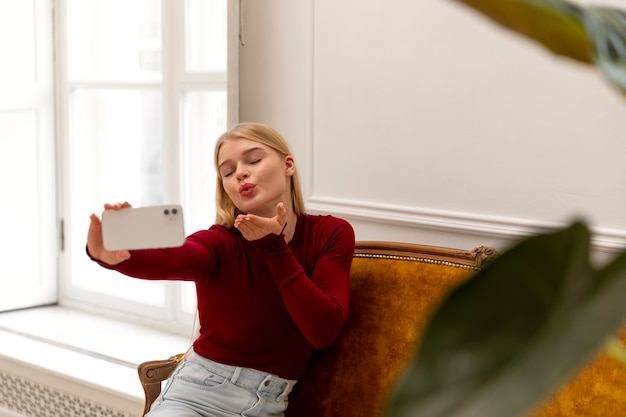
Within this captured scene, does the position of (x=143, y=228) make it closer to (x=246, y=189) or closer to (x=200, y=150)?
(x=246, y=189)

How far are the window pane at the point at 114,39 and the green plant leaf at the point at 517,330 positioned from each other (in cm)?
316

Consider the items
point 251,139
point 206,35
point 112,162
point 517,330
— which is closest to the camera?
point 517,330

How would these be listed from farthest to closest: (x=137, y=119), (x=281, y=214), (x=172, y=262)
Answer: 1. (x=137, y=119)
2. (x=172, y=262)
3. (x=281, y=214)

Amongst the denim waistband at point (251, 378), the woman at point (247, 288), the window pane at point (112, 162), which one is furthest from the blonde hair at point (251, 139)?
the window pane at point (112, 162)

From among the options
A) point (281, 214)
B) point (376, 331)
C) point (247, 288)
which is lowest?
point (376, 331)

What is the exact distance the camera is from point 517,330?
363 mm

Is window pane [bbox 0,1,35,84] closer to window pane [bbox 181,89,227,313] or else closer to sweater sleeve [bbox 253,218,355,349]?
window pane [bbox 181,89,227,313]

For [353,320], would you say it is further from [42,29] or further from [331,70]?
[42,29]

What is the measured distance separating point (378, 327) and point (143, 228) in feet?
2.08

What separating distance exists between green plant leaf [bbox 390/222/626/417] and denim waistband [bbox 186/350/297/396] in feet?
5.84

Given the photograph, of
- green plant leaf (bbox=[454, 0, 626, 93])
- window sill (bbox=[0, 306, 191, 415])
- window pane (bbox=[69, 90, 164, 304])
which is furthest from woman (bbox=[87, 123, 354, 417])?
green plant leaf (bbox=[454, 0, 626, 93])

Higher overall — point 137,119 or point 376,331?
point 137,119

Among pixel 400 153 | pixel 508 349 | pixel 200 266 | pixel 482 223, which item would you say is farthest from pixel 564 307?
pixel 400 153

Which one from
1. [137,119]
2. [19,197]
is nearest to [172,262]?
[137,119]
